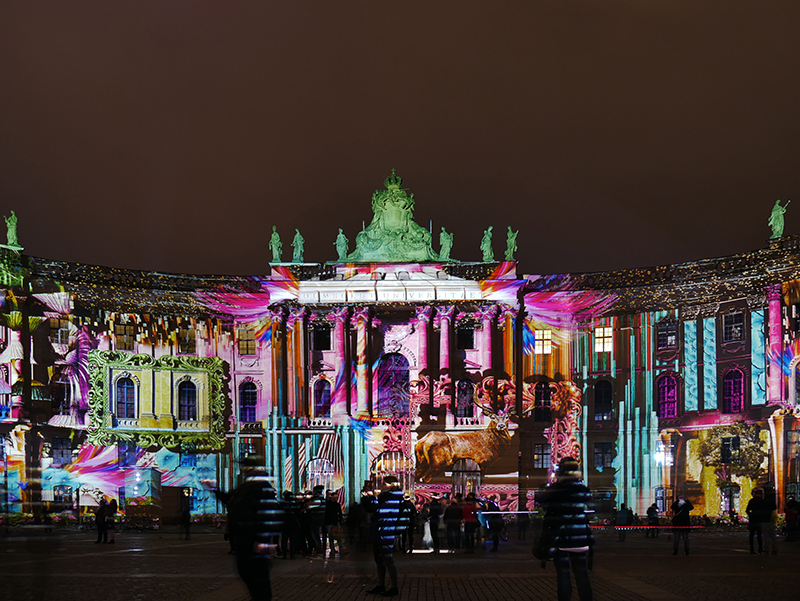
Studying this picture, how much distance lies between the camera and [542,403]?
237 feet

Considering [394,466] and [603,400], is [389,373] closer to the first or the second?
[394,466]

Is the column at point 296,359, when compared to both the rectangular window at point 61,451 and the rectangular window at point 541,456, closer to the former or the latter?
the rectangular window at point 61,451

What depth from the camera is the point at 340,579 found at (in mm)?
22031

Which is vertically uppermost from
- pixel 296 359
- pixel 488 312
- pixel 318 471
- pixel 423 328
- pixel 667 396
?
pixel 488 312

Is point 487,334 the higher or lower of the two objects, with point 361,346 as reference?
higher

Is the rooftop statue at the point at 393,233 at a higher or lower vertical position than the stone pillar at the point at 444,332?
higher

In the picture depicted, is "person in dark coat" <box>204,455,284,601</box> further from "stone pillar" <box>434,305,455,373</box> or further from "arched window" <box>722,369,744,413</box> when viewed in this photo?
"stone pillar" <box>434,305,455,373</box>

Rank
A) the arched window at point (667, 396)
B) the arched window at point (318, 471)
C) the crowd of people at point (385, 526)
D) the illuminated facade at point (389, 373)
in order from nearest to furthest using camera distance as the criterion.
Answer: the crowd of people at point (385, 526), the illuminated facade at point (389, 373), the arched window at point (667, 396), the arched window at point (318, 471)

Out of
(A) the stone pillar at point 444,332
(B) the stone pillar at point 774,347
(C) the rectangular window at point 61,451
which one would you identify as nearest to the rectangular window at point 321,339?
(A) the stone pillar at point 444,332

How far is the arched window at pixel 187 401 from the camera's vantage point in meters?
71.8

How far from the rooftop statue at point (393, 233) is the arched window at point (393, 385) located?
7169 mm

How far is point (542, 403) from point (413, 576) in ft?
166

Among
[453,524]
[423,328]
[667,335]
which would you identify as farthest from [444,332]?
[453,524]

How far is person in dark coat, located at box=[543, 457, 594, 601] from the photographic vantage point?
46.6 feet
